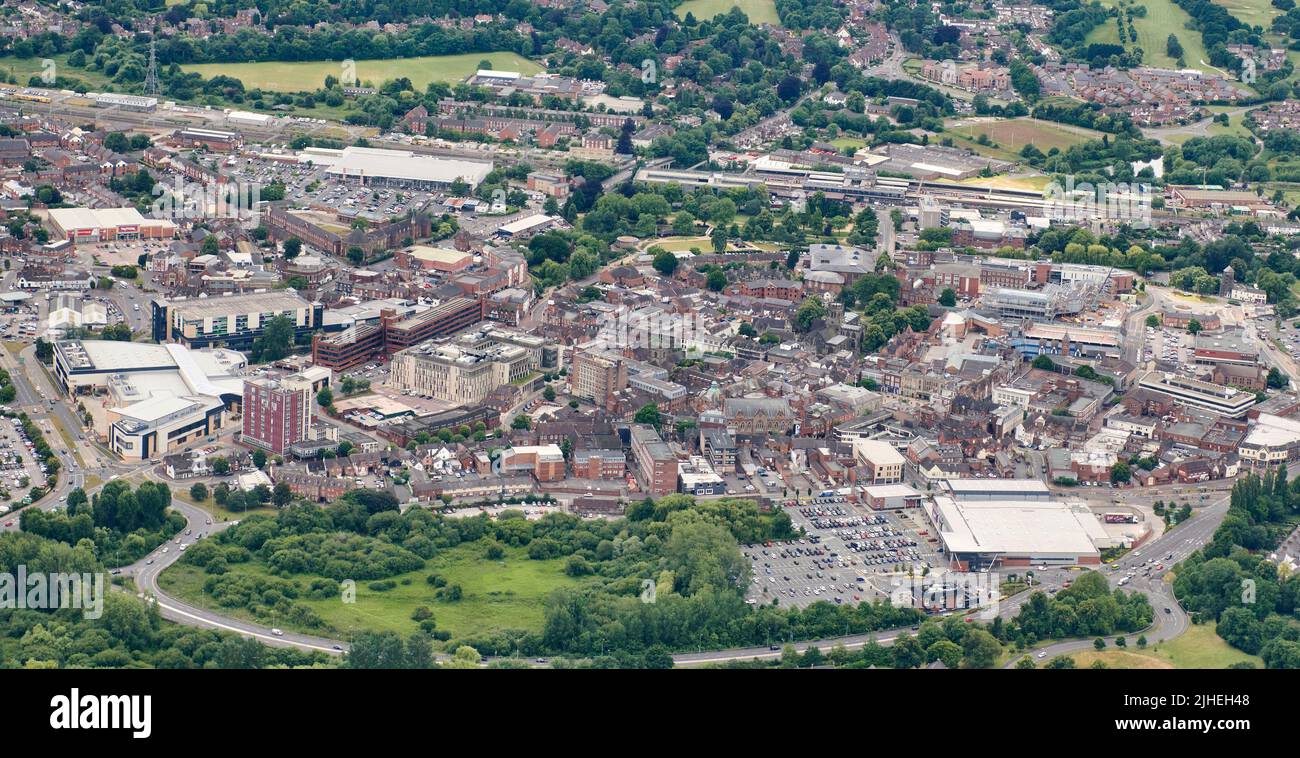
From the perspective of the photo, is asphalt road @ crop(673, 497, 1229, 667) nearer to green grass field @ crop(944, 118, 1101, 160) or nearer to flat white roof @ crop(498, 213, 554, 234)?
flat white roof @ crop(498, 213, 554, 234)

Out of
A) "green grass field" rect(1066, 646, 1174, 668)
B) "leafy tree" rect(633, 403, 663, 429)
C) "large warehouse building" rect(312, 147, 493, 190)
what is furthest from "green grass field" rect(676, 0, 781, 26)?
"green grass field" rect(1066, 646, 1174, 668)

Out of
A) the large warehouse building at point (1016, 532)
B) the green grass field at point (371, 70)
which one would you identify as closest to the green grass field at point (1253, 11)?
the green grass field at point (371, 70)

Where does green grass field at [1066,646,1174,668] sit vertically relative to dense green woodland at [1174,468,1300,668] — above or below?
below

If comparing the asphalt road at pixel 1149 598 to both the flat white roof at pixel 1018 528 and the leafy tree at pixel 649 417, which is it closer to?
the flat white roof at pixel 1018 528

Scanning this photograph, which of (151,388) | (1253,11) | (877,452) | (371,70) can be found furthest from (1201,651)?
(1253,11)

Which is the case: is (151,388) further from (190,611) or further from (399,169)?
(399,169)
